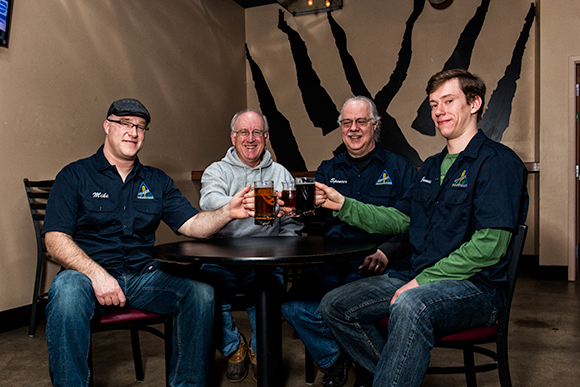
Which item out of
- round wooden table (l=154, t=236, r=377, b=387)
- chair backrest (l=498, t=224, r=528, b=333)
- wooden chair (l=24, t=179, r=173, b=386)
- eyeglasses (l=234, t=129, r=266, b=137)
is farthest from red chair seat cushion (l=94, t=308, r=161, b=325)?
chair backrest (l=498, t=224, r=528, b=333)

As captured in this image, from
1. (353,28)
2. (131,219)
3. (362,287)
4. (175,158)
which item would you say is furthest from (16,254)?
(353,28)

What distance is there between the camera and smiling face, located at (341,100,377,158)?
251 centimetres

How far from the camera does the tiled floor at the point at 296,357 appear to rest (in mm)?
2295

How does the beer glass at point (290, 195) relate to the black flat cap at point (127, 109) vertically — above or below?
below

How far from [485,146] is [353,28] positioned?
458 cm

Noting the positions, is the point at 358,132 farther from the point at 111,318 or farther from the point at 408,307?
the point at 111,318

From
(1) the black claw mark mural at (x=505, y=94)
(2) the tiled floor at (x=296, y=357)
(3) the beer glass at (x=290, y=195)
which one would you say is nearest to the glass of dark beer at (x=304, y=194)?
(3) the beer glass at (x=290, y=195)

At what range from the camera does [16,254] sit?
3.17 metres

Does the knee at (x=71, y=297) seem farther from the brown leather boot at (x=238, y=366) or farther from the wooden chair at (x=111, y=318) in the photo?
the brown leather boot at (x=238, y=366)

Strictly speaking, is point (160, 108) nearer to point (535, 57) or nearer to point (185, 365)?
point (185, 365)

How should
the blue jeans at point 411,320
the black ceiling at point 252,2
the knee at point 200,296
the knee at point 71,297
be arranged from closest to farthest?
the blue jeans at point 411,320 < the knee at point 71,297 < the knee at point 200,296 < the black ceiling at point 252,2

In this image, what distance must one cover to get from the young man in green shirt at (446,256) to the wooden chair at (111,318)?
2.19ft

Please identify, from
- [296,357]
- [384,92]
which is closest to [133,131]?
[296,357]

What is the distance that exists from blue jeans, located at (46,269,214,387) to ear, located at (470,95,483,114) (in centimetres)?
125
